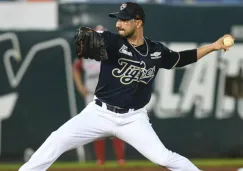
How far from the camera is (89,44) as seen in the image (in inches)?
227

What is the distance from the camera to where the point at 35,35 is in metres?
8.93

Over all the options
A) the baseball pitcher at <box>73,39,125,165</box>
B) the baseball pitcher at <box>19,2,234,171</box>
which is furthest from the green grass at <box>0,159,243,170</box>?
the baseball pitcher at <box>19,2,234,171</box>

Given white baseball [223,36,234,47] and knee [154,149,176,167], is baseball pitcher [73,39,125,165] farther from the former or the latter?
knee [154,149,176,167]

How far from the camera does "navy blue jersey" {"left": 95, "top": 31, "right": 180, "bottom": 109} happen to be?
598 centimetres

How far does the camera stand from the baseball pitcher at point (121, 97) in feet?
18.9

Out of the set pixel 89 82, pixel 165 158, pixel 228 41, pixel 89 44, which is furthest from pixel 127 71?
pixel 89 82

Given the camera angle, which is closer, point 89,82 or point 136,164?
point 89,82

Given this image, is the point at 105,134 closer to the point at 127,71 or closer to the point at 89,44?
the point at 127,71

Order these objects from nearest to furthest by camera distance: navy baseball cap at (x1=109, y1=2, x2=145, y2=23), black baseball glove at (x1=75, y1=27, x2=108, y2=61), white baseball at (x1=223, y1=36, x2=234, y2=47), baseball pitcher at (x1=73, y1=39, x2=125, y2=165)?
1. black baseball glove at (x1=75, y1=27, x2=108, y2=61)
2. navy baseball cap at (x1=109, y1=2, x2=145, y2=23)
3. white baseball at (x1=223, y1=36, x2=234, y2=47)
4. baseball pitcher at (x1=73, y1=39, x2=125, y2=165)

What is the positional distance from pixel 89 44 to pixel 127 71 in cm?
50

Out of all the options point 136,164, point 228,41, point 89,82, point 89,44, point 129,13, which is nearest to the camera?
point 89,44

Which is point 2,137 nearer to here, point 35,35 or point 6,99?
point 6,99

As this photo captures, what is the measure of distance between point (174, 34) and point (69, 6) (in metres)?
1.57

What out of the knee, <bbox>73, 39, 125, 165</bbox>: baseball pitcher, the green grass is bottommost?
the green grass
